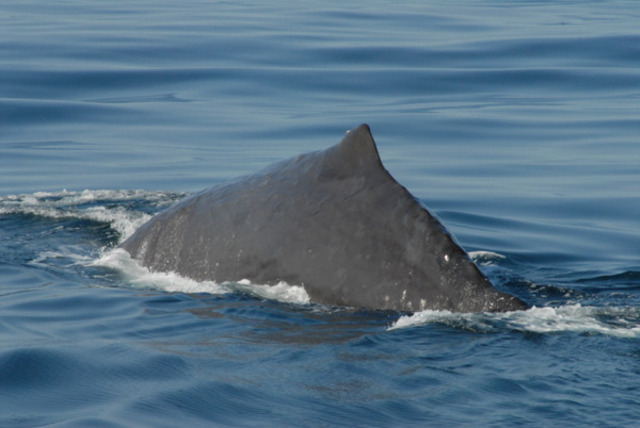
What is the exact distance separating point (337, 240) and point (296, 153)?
815cm

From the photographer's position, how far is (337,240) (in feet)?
20.3

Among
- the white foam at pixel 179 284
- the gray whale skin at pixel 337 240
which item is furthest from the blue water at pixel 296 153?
the gray whale skin at pixel 337 240

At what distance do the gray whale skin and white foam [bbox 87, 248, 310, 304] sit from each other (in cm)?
5

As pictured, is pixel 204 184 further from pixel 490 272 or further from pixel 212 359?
pixel 212 359

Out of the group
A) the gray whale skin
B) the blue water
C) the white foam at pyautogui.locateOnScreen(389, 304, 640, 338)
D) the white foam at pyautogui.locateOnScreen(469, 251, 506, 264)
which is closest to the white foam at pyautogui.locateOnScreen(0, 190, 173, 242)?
the blue water

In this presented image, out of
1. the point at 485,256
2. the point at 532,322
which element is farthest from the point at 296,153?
the point at 532,322

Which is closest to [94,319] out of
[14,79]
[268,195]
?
[268,195]

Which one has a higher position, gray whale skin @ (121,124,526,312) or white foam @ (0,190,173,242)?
gray whale skin @ (121,124,526,312)

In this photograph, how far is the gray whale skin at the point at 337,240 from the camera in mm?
5965

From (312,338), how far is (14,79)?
1481 cm

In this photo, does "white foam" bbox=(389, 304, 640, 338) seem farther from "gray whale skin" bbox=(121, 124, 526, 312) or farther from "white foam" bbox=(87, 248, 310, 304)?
"white foam" bbox=(87, 248, 310, 304)

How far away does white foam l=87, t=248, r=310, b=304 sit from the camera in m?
6.37

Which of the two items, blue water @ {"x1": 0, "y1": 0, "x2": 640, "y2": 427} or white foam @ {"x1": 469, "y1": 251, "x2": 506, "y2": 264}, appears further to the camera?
white foam @ {"x1": 469, "y1": 251, "x2": 506, "y2": 264}

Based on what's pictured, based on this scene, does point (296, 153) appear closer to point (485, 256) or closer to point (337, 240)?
point (485, 256)
